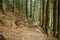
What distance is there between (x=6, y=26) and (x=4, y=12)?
49.5 inches

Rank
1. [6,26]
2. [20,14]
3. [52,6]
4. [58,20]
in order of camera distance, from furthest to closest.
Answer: [20,14] < [52,6] < [58,20] < [6,26]

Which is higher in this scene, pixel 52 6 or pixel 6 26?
pixel 52 6

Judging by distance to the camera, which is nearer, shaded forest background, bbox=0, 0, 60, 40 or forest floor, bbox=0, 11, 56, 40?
forest floor, bbox=0, 11, 56, 40

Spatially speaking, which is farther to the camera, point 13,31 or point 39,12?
point 39,12

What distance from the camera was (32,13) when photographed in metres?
10.1

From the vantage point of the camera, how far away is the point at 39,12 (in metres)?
9.59

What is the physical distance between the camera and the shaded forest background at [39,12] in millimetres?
7719

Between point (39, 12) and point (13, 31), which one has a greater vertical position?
point (39, 12)

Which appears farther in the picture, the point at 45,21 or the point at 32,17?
the point at 32,17

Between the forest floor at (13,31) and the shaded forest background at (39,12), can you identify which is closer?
the forest floor at (13,31)

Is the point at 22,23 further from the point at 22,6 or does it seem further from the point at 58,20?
the point at 58,20

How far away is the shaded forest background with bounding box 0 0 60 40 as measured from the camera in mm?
7719

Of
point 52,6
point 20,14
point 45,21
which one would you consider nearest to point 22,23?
point 20,14

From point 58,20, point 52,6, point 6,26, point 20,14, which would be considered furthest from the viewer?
point 20,14
